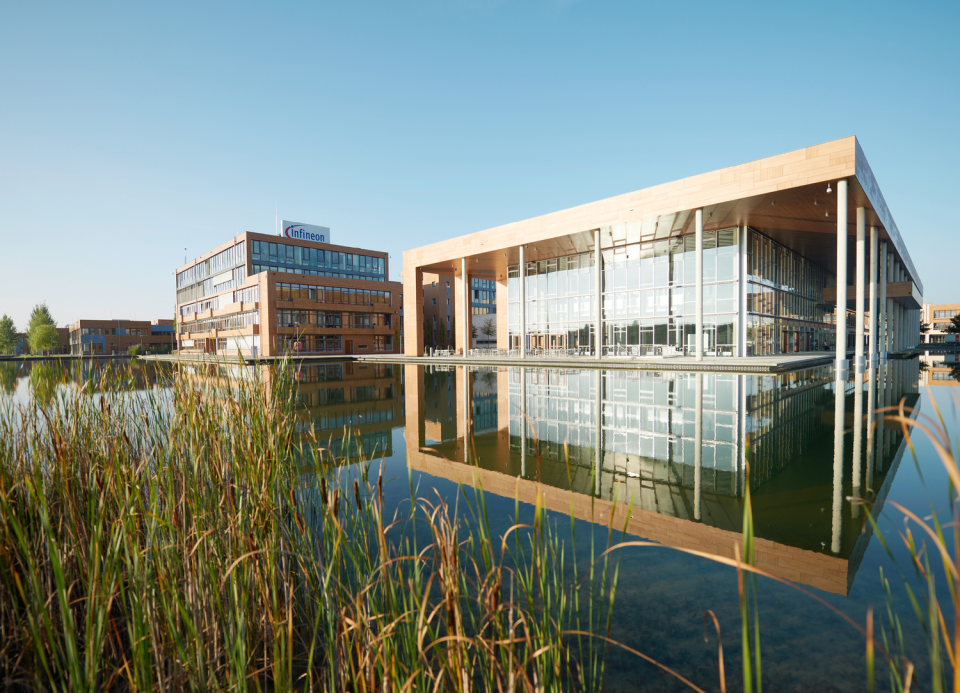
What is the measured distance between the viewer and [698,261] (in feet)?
72.3

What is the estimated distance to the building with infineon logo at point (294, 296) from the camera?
→ 43938 mm

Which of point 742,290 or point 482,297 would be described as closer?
point 742,290

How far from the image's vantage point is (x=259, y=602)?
249cm

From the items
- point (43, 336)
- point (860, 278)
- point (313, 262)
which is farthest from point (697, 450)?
point (43, 336)

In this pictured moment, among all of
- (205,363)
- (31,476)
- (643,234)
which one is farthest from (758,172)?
(31,476)

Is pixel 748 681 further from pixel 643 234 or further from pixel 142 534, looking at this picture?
pixel 643 234

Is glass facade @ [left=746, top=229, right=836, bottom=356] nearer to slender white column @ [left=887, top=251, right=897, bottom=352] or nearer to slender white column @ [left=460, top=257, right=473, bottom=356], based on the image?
slender white column @ [left=887, top=251, right=897, bottom=352]

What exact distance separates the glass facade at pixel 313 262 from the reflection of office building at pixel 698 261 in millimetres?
22133

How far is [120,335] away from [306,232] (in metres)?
38.2

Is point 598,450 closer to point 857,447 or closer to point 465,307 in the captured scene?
point 857,447

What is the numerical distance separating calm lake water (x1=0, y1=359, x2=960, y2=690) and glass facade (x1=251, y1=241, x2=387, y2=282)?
42.5 metres

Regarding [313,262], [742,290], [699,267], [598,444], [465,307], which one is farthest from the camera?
[313,262]

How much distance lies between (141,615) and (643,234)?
27510 mm

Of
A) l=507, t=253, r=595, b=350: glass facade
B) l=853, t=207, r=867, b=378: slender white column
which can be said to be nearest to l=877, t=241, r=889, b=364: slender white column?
l=853, t=207, r=867, b=378: slender white column
